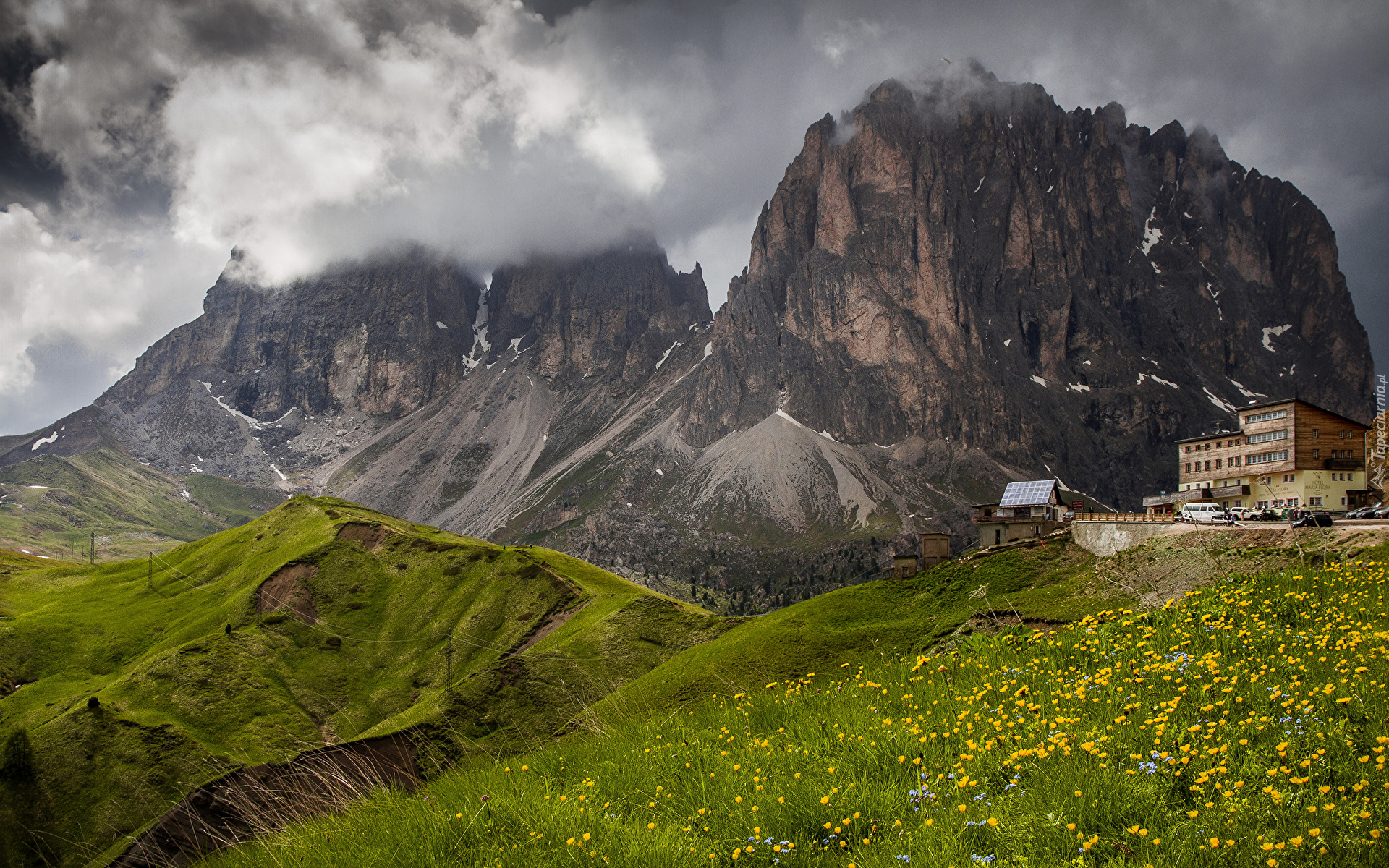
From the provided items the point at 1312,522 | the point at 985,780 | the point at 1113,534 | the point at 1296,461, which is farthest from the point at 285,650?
the point at 1296,461

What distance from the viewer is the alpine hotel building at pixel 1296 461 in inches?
3091

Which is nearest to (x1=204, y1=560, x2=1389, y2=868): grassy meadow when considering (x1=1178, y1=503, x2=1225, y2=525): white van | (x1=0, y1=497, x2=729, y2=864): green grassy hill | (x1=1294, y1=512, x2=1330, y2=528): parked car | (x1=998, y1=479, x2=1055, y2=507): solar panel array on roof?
(x1=1294, y1=512, x2=1330, y2=528): parked car

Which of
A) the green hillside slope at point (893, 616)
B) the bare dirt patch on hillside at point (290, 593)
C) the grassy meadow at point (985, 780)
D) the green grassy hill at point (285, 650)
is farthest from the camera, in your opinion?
the bare dirt patch on hillside at point (290, 593)

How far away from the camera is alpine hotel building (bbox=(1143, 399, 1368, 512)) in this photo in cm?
7850

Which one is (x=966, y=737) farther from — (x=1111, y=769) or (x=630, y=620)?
(x=630, y=620)

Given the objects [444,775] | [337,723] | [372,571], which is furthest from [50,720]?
[444,775]

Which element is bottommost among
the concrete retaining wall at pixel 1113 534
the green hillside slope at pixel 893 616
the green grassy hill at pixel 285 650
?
the green grassy hill at pixel 285 650

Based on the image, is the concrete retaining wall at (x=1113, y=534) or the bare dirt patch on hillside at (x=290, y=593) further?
the bare dirt patch on hillside at (x=290, y=593)

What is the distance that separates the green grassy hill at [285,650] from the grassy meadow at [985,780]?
39.7m

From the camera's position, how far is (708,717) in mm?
11961

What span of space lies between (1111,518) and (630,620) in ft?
188

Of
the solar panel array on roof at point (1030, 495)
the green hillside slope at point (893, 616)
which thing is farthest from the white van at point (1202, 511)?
the green hillside slope at point (893, 616)

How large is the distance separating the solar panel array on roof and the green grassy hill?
32.4 meters

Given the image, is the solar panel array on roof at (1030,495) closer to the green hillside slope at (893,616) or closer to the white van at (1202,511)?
the white van at (1202,511)
